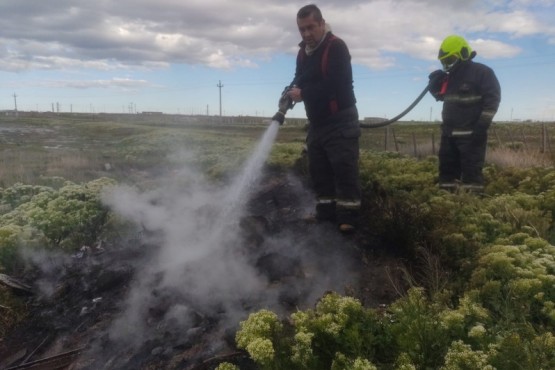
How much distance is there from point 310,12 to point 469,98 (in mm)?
2531

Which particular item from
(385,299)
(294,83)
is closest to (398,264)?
(385,299)

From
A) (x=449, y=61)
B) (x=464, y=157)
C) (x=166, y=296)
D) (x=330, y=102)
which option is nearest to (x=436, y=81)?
(x=449, y=61)

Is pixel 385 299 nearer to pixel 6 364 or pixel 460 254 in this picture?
pixel 460 254

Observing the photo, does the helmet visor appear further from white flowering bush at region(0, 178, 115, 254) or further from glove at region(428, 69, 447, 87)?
white flowering bush at region(0, 178, 115, 254)

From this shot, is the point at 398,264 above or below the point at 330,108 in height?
below

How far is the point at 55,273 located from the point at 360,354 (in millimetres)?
4174

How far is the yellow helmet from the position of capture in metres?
5.94

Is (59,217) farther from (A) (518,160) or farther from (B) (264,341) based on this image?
(A) (518,160)

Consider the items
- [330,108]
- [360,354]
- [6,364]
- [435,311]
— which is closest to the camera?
[360,354]

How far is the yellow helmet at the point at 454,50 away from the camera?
5.94 meters

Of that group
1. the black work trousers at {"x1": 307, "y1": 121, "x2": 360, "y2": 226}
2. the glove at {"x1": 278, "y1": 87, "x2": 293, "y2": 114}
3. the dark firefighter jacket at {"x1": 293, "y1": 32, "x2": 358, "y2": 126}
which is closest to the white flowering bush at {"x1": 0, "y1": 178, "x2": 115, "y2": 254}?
the glove at {"x1": 278, "y1": 87, "x2": 293, "y2": 114}

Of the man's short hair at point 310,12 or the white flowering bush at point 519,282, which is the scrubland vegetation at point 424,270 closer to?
the white flowering bush at point 519,282

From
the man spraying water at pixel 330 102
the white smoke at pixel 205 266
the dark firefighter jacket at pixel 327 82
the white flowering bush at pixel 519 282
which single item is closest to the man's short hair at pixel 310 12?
the man spraying water at pixel 330 102

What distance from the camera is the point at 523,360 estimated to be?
2230mm
